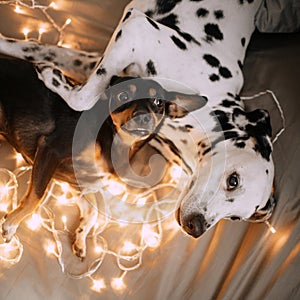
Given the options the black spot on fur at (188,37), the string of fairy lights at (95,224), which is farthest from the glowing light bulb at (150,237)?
the black spot on fur at (188,37)

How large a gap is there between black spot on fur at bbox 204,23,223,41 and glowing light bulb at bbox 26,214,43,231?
1.03 meters

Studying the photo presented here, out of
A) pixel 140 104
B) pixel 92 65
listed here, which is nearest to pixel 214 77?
pixel 140 104

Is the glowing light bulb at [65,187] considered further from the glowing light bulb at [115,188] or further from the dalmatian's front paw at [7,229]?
the dalmatian's front paw at [7,229]

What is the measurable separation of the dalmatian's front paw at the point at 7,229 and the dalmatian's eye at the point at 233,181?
2.70 feet

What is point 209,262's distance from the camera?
2.24 meters

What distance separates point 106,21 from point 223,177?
0.99 metres

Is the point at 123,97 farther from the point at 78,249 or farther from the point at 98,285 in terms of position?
the point at 98,285

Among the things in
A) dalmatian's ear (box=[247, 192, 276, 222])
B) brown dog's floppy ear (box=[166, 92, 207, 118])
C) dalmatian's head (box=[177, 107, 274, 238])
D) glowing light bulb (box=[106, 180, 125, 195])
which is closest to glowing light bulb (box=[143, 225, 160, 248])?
glowing light bulb (box=[106, 180, 125, 195])

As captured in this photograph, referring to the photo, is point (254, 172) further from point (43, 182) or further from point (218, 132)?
point (43, 182)

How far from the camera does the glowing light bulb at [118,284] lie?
224 cm

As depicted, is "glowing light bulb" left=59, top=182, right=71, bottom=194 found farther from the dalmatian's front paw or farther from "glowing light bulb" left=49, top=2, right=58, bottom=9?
"glowing light bulb" left=49, top=2, right=58, bottom=9

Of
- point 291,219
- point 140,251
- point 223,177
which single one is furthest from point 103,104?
point 291,219

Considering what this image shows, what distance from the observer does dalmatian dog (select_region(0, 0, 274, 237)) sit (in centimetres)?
193

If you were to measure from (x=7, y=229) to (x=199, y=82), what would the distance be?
93 centimetres
